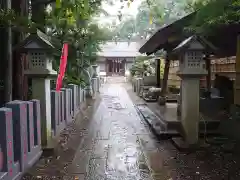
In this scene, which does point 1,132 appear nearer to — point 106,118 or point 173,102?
point 106,118

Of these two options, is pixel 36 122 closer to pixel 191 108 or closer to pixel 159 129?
pixel 191 108

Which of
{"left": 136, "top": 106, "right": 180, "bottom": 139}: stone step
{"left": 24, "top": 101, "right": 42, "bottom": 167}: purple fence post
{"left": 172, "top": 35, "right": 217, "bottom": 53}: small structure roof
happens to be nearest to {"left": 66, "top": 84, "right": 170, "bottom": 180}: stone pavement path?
{"left": 136, "top": 106, "right": 180, "bottom": 139}: stone step

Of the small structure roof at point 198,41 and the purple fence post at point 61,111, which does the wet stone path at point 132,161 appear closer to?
the purple fence post at point 61,111

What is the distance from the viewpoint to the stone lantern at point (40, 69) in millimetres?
5410

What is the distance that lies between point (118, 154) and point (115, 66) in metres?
42.4

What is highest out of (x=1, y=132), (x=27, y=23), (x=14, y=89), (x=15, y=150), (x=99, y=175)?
(x=27, y=23)

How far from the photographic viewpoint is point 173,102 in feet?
41.0

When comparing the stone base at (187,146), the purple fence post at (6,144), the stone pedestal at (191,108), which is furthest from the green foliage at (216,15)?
the purple fence post at (6,144)

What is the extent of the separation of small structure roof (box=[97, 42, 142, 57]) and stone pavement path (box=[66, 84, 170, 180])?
118 ft

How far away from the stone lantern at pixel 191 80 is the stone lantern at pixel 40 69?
2.70 meters

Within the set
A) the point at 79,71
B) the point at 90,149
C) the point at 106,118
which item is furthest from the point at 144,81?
the point at 90,149

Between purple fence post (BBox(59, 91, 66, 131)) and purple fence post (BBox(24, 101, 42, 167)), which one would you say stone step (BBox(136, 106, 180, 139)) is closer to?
purple fence post (BBox(59, 91, 66, 131))

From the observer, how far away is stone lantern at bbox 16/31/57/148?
213 inches

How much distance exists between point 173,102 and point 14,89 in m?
7.90
